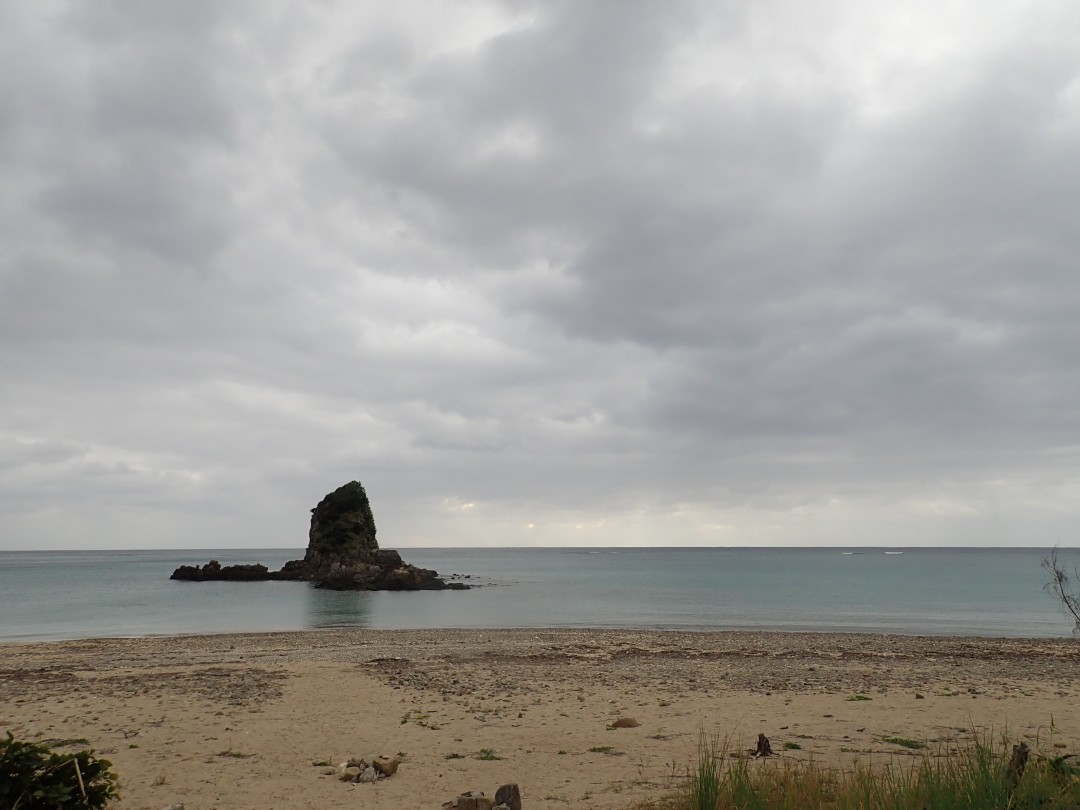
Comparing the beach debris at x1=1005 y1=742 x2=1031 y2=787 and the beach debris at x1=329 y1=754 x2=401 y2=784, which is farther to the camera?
the beach debris at x1=329 y1=754 x2=401 y2=784

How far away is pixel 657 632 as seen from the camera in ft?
133

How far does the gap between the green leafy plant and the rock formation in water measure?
8616 centimetres

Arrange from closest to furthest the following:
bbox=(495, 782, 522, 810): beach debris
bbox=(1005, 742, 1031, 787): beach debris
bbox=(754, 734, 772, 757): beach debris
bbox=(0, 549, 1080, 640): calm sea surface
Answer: bbox=(1005, 742, 1031, 787): beach debris → bbox=(495, 782, 522, 810): beach debris → bbox=(754, 734, 772, 757): beach debris → bbox=(0, 549, 1080, 640): calm sea surface

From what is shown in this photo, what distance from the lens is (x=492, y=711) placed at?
16.6m

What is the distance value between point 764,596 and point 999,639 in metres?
37.9

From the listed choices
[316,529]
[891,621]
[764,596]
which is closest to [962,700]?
[891,621]

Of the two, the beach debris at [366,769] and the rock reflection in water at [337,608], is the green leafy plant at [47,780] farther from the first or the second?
the rock reflection in water at [337,608]

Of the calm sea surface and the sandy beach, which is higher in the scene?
the sandy beach

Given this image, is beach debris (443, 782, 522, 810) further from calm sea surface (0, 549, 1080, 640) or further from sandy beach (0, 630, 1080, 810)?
Answer: calm sea surface (0, 549, 1080, 640)

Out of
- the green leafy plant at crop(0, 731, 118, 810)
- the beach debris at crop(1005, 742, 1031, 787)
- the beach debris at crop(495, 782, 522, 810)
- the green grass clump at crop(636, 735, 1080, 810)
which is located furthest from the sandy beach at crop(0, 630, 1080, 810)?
the green leafy plant at crop(0, 731, 118, 810)

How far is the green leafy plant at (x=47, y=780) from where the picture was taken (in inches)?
270

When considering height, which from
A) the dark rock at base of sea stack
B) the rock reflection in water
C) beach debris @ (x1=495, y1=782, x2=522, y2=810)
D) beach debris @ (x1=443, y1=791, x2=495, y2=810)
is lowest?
the dark rock at base of sea stack

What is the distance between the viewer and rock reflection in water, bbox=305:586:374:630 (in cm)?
5061

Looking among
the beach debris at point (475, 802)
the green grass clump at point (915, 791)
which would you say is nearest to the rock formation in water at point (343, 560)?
the beach debris at point (475, 802)
